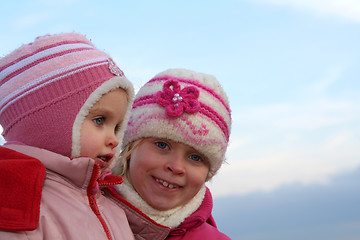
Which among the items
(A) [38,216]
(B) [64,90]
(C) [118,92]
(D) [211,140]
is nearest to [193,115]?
(D) [211,140]

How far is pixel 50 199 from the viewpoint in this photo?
2.32 meters

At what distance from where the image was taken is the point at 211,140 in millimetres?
3449

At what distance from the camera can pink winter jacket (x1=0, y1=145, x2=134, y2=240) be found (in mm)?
2084

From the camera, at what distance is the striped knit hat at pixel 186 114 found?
3.36 m

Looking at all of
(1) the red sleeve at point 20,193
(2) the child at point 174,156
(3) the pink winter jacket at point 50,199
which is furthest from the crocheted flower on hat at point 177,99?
(1) the red sleeve at point 20,193

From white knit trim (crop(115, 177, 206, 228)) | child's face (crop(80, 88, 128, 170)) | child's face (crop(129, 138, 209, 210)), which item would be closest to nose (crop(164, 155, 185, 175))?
child's face (crop(129, 138, 209, 210))

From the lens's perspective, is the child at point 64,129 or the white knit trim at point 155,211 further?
the white knit trim at point 155,211

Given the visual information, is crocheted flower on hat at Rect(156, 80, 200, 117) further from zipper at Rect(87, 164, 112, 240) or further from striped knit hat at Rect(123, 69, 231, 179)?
zipper at Rect(87, 164, 112, 240)

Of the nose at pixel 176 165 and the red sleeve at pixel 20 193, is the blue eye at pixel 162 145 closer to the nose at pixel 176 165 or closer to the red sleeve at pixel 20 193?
the nose at pixel 176 165

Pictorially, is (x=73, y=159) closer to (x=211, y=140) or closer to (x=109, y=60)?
(x=109, y=60)

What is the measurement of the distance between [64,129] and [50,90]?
26 cm

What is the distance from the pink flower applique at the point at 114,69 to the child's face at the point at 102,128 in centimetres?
12

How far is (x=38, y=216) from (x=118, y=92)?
934mm

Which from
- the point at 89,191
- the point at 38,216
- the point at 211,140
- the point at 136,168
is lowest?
the point at 38,216
